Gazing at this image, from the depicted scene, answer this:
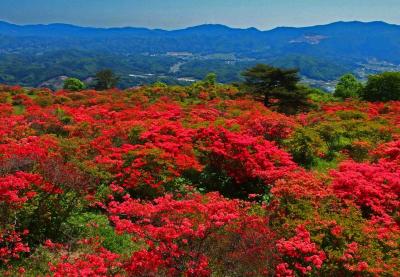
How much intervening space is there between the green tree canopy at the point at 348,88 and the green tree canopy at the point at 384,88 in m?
5.86

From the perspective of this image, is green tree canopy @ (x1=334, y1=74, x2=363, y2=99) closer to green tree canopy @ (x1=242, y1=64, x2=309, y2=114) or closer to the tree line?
the tree line

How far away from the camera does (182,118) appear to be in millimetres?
26016

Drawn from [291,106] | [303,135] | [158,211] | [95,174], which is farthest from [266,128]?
[291,106]

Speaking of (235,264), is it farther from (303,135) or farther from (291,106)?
(291,106)

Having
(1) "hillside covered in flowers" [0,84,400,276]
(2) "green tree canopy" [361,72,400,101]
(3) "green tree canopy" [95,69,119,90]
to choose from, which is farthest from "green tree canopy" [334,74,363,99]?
(3) "green tree canopy" [95,69,119,90]

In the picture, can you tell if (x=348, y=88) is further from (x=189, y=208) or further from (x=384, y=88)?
(x=189, y=208)

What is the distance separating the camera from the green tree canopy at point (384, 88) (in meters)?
49.1

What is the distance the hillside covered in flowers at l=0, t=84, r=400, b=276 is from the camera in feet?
30.8

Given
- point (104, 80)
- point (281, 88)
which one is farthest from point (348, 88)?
point (104, 80)

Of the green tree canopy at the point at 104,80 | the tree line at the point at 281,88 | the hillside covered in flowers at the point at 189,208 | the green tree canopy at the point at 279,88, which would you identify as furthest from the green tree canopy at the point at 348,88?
the green tree canopy at the point at 104,80

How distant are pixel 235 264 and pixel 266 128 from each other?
13442 millimetres

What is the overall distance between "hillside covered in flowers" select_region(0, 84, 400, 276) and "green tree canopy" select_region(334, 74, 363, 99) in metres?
42.2

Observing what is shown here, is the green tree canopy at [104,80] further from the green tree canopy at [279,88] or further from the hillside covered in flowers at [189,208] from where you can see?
the hillside covered in flowers at [189,208]

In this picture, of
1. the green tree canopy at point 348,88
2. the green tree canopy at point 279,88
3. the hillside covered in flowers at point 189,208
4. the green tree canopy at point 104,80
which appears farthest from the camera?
the green tree canopy at point 104,80
